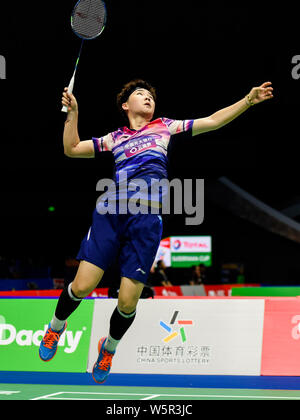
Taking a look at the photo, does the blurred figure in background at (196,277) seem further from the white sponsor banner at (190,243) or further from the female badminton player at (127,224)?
the female badminton player at (127,224)

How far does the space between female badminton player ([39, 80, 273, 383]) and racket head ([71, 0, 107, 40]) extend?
66 centimetres

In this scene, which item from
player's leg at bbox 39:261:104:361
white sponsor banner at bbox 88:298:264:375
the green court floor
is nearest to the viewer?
player's leg at bbox 39:261:104:361

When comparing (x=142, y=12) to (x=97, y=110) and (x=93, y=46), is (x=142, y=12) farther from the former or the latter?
(x=97, y=110)

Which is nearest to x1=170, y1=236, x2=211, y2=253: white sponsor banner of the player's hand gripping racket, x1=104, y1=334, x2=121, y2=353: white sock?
the player's hand gripping racket

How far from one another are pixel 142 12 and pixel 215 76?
3.11 meters

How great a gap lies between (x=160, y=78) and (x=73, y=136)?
8.86 metres

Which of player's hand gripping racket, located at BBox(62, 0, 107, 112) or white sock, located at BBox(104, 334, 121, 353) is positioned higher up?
player's hand gripping racket, located at BBox(62, 0, 107, 112)

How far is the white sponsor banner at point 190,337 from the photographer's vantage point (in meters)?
7.09

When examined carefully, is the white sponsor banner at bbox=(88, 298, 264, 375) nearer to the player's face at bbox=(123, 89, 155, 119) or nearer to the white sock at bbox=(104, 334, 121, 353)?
the white sock at bbox=(104, 334, 121, 353)

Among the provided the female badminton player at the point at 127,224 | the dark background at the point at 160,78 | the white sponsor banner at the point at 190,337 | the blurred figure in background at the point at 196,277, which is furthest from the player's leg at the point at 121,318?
the blurred figure in background at the point at 196,277

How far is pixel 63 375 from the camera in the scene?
23.7 ft

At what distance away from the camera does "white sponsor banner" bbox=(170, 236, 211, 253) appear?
2777 centimetres

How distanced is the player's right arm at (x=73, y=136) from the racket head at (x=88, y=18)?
70cm

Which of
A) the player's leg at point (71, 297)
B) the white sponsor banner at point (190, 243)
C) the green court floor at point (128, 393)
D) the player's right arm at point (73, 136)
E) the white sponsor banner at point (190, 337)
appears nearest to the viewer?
the player's leg at point (71, 297)
